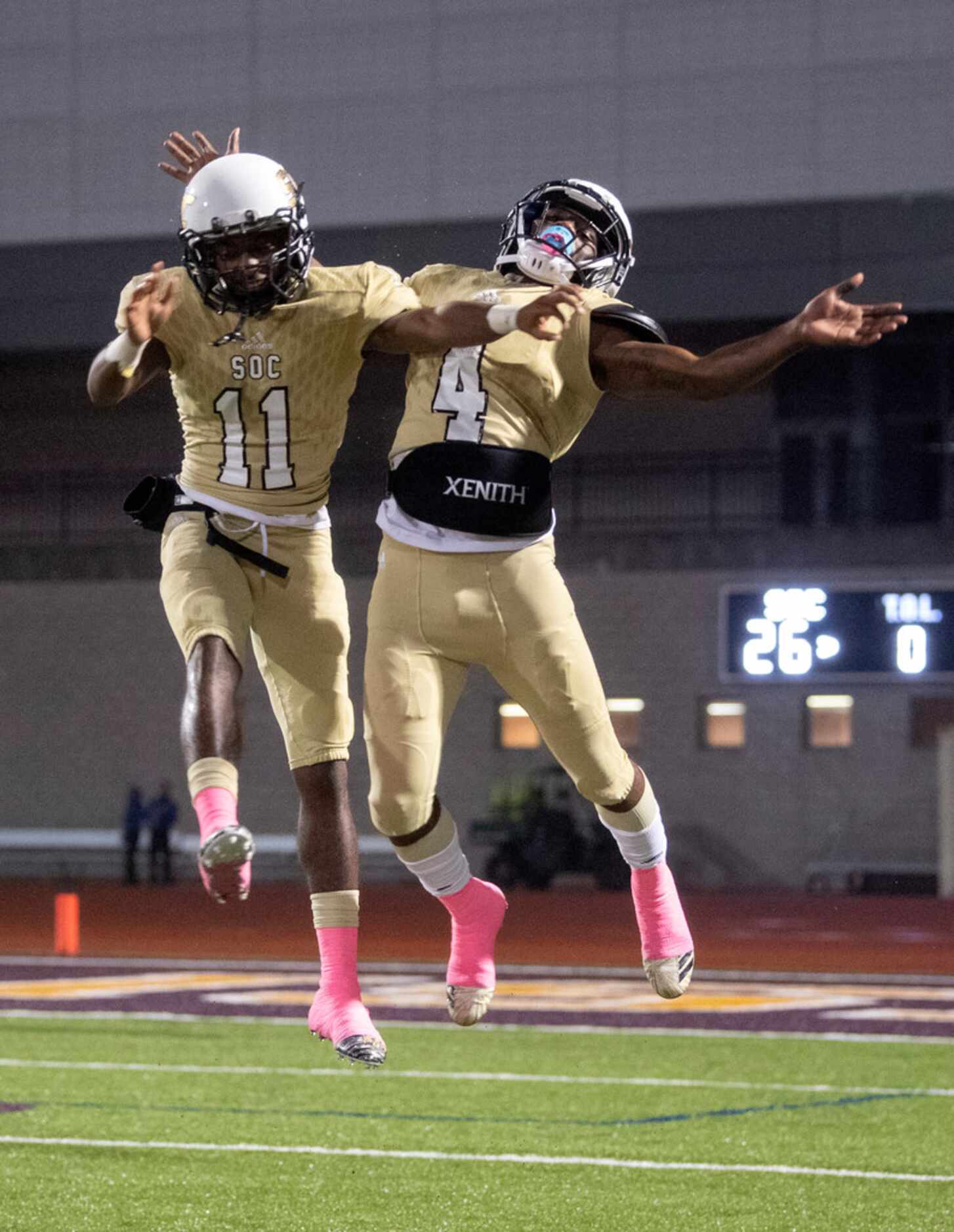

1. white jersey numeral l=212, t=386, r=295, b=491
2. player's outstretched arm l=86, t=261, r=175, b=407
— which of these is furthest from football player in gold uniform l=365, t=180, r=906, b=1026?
player's outstretched arm l=86, t=261, r=175, b=407

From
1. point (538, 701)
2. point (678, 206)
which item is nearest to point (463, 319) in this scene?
point (538, 701)

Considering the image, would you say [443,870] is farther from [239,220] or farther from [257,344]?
[239,220]

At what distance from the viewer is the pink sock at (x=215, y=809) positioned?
14.8 ft

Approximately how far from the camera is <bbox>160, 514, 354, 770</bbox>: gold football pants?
4.94m

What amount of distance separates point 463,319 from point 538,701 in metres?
0.87

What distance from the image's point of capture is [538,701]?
5039 millimetres

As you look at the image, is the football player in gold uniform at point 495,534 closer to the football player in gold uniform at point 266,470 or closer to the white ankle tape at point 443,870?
the white ankle tape at point 443,870

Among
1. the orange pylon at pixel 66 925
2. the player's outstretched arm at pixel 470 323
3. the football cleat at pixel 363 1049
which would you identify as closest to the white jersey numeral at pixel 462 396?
the player's outstretched arm at pixel 470 323

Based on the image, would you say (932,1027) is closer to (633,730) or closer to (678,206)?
(678,206)

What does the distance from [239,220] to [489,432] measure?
0.73m

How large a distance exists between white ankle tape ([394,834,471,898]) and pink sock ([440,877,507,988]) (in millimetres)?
30

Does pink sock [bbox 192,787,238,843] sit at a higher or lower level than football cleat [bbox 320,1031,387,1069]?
higher

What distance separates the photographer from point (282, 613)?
5.11 meters

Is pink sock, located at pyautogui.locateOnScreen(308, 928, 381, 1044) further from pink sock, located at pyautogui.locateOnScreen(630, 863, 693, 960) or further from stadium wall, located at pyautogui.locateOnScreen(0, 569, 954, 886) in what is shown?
stadium wall, located at pyautogui.locateOnScreen(0, 569, 954, 886)
